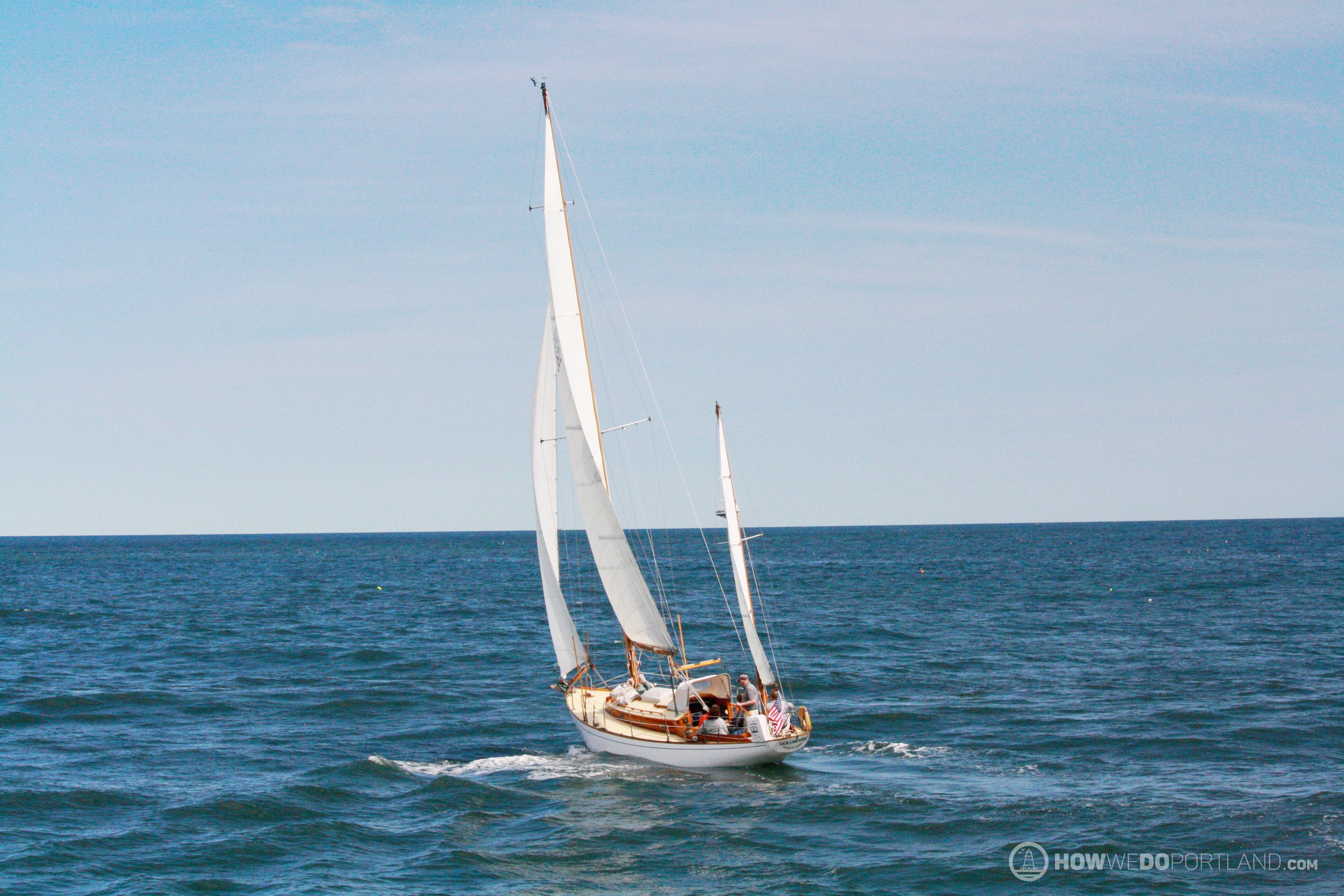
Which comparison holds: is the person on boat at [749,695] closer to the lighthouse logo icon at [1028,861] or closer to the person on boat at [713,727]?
the person on boat at [713,727]

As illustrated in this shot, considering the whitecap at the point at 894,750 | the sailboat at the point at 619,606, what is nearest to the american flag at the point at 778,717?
the sailboat at the point at 619,606

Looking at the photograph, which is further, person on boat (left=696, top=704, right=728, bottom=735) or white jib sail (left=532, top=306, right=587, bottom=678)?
white jib sail (left=532, top=306, right=587, bottom=678)

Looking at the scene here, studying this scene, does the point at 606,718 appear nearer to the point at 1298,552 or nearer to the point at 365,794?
the point at 365,794

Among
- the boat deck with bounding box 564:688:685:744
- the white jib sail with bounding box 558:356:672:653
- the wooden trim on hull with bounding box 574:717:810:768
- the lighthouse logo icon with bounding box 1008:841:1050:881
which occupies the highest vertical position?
the white jib sail with bounding box 558:356:672:653

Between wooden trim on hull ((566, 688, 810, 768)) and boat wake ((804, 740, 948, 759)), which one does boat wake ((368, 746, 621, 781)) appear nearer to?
wooden trim on hull ((566, 688, 810, 768))

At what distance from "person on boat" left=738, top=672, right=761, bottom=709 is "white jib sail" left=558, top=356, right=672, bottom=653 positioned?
7.44 ft

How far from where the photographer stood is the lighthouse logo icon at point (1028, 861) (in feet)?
80.1

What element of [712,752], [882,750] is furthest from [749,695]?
[882,750]

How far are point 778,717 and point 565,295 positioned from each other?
1306cm

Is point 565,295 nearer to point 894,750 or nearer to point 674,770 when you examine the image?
point 674,770

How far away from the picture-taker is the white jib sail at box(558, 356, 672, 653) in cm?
3312

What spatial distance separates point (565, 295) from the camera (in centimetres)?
3294

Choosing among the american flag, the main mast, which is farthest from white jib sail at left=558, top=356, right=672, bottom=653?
the american flag

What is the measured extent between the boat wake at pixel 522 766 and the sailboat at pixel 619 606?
0.60 meters
